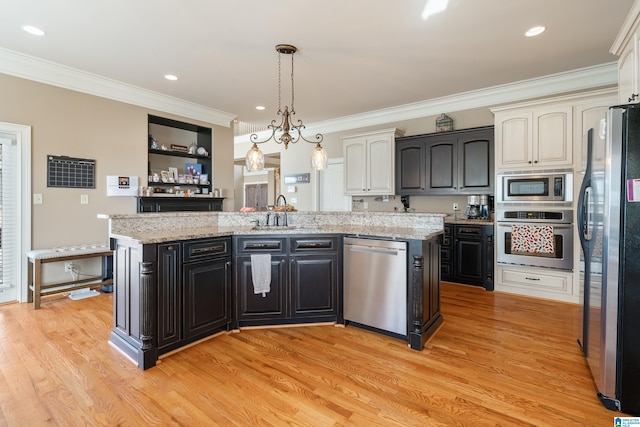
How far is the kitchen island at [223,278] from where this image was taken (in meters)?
2.30

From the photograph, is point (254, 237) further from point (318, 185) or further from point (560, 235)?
point (318, 185)


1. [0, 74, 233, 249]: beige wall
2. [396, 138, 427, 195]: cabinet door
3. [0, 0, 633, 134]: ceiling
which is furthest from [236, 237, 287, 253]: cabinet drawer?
[396, 138, 427, 195]: cabinet door

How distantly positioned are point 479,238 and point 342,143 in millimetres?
3084

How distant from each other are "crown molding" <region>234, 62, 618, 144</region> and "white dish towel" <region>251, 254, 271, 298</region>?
384cm

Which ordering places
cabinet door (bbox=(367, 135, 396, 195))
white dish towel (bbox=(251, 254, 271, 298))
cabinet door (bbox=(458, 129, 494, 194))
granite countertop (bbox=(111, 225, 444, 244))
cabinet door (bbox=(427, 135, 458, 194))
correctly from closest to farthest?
granite countertop (bbox=(111, 225, 444, 244)) < white dish towel (bbox=(251, 254, 271, 298)) < cabinet door (bbox=(458, 129, 494, 194)) < cabinet door (bbox=(427, 135, 458, 194)) < cabinet door (bbox=(367, 135, 396, 195))

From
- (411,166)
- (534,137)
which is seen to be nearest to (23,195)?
(411,166)

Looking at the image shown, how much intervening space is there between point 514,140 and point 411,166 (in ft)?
4.79

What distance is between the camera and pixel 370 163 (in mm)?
5410

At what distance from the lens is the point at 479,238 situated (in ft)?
14.0

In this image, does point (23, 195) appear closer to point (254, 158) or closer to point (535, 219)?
point (254, 158)

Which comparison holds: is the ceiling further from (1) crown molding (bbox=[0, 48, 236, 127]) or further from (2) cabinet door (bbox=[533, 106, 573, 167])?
(2) cabinet door (bbox=[533, 106, 573, 167])

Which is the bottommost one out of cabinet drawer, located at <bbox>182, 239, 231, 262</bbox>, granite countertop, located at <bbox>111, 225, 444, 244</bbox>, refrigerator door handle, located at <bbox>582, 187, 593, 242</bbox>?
cabinet drawer, located at <bbox>182, 239, 231, 262</bbox>

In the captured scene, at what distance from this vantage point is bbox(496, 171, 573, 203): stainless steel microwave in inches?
143

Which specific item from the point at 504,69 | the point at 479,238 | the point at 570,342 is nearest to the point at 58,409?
the point at 570,342
